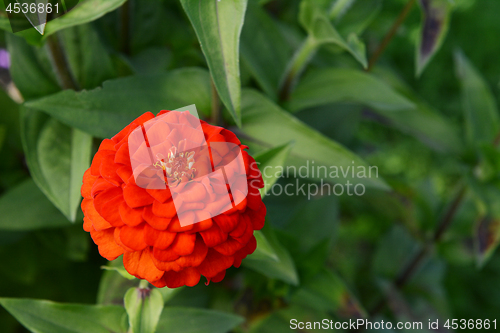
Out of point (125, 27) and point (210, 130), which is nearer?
point (210, 130)

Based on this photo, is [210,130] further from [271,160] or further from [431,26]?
[431,26]

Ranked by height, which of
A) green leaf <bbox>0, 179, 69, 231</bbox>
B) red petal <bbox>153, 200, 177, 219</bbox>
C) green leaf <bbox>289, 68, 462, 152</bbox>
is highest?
red petal <bbox>153, 200, 177, 219</bbox>

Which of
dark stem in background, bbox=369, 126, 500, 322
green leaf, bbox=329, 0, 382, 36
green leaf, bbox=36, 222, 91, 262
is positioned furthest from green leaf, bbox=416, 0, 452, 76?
green leaf, bbox=36, 222, 91, 262

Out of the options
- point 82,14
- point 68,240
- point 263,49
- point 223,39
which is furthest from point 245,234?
point 68,240

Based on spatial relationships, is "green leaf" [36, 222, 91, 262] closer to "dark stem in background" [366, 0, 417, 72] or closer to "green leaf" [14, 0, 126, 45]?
"green leaf" [14, 0, 126, 45]

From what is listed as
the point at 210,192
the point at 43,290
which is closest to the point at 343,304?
the point at 210,192

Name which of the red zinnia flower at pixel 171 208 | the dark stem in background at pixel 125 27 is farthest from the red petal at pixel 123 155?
the dark stem in background at pixel 125 27
